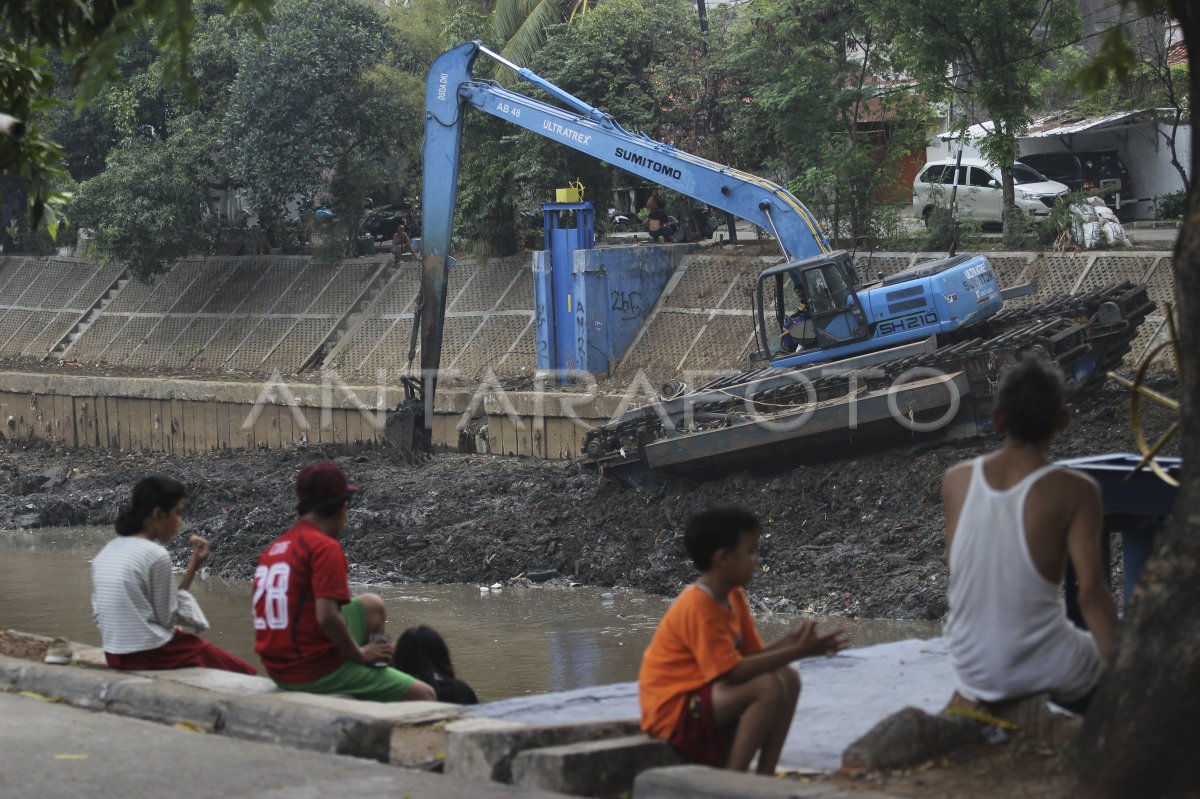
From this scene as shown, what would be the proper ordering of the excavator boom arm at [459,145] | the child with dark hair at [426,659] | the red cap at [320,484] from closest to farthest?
the red cap at [320,484] < the child with dark hair at [426,659] < the excavator boom arm at [459,145]

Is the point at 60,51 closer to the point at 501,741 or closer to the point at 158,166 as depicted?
the point at 501,741

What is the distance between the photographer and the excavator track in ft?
48.7

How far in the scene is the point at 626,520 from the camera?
16.2m

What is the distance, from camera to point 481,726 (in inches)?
215

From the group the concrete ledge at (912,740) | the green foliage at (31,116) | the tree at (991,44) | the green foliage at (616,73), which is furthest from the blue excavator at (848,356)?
the concrete ledge at (912,740)

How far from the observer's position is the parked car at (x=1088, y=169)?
2534 cm

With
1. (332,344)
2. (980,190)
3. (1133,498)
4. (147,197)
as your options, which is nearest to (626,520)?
(1133,498)

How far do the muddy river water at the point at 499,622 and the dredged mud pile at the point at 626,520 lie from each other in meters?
0.39

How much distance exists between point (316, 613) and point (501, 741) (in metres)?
1.22

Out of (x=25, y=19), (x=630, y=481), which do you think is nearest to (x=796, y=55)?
(x=630, y=481)

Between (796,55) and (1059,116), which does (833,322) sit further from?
(1059,116)

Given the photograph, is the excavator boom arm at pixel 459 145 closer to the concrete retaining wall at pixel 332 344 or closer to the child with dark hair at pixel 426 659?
the concrete retaining wall at pixel 332 344

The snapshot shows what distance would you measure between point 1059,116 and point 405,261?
43.2 feet

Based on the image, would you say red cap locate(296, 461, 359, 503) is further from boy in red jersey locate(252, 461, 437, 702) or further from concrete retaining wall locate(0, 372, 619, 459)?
concrete retaining wall locate(0, 372, 619, 459)
